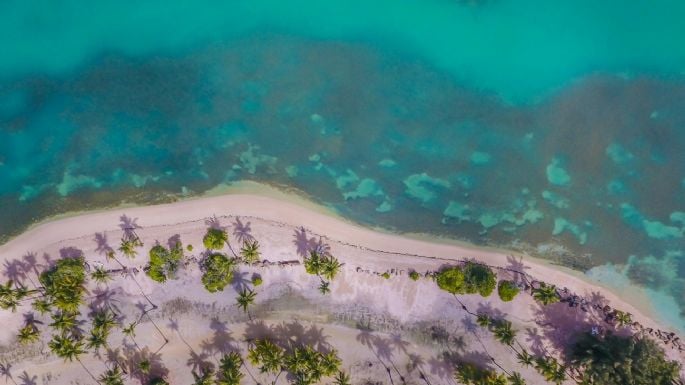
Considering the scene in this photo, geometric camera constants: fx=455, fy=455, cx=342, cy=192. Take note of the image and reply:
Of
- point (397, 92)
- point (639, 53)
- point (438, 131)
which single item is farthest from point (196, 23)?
point (639, 53)

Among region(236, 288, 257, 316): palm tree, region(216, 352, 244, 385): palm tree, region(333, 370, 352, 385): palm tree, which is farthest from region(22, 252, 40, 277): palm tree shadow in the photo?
region(333, 370, 352, 385): palm tree

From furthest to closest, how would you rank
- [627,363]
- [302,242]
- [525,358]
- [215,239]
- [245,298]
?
1. [302,242]
2. [525,358]
3. [245,298]
4. [215,239]
5. [627,363]

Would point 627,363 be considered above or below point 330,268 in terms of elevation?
below

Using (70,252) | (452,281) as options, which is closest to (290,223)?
(452,281)

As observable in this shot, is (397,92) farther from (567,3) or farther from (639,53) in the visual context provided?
(639,53)

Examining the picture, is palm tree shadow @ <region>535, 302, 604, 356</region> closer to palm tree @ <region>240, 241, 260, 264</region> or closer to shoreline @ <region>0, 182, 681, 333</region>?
shoreline @ <region>0, 182, 681, 333</region>

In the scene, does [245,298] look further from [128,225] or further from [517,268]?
[517,268]
